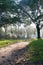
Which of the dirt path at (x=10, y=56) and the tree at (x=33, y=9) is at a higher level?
the tree at (x=33, y=9)

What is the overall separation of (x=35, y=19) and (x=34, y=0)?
4.58 metres

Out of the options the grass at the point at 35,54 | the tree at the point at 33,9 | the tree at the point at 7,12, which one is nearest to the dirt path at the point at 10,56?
the grass at the point at 35,54

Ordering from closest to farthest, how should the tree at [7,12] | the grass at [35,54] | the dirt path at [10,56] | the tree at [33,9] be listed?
Result: the grass at [35,54]
the dirt path at [10,56]
the tree at [7,12]
the tree at [33,9]

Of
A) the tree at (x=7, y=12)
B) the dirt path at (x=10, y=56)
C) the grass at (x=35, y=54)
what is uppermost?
the tree at (x=7, y=12)

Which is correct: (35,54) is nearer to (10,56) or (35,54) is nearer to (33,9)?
(10,56)

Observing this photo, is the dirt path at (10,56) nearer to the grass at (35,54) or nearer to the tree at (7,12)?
the grass at (35,54)

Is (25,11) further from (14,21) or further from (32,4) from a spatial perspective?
(14,21)

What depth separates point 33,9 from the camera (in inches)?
1652

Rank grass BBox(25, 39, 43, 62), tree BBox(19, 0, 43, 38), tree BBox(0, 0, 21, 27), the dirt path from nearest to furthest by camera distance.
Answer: grass BBox(25, 39, 43, 62) → the dirt path → tree BBox(0, 0, 21, 27) → tree BBox(19, 0, 43, 38)

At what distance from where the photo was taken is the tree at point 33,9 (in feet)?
132

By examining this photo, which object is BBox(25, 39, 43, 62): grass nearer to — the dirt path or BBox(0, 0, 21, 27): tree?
the dirt path

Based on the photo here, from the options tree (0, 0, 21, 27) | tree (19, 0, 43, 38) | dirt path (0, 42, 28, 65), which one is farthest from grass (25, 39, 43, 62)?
tree (19, 0, 43, 38)

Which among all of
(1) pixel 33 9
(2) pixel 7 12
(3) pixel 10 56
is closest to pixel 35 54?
(3) pixel 10 56

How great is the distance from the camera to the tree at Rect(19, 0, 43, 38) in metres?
40.2
